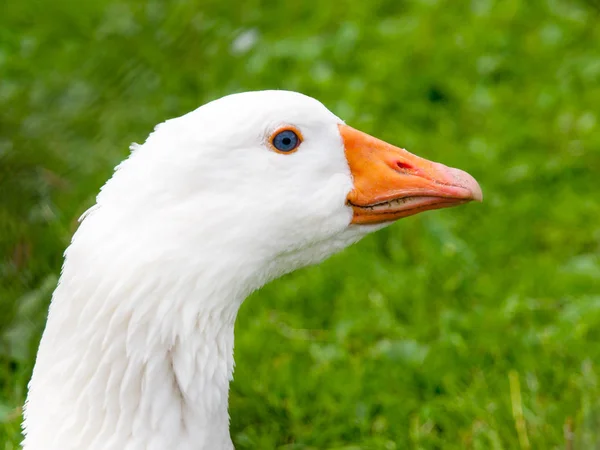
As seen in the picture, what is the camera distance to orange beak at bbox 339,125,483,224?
262 centimetres

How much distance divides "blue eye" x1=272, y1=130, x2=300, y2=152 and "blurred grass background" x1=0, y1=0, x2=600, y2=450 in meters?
1.44

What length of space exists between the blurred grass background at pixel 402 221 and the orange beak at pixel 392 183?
1.02 m

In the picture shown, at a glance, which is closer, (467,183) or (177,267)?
(177,267)

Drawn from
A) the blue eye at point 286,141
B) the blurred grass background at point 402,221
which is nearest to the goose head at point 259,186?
the blue eye at point 286,141

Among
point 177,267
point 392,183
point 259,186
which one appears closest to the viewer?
point 177,267

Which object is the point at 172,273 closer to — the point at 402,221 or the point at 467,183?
the point at 467,183

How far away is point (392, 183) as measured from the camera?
264 centimetres

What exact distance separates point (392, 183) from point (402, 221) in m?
2.31

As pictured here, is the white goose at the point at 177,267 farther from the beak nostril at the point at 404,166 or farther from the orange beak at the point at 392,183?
the beak nostril at the point at 404,166

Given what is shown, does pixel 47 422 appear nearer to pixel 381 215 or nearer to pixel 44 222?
pixel 381 215

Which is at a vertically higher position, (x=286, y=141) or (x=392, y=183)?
(x=286, y=141)

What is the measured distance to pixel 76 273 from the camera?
2.33 m

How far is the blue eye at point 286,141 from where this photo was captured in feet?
7.95

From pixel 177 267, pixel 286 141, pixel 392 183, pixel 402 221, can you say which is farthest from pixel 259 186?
pixel 402 221
